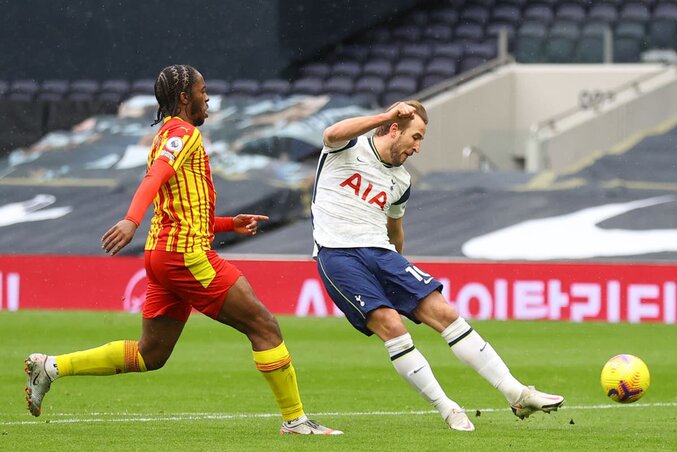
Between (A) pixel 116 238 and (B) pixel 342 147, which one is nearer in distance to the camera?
(A) pixel 116 238

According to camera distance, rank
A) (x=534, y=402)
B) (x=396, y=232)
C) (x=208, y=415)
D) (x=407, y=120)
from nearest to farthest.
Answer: (x=534, y=402)
(x=407, y=120)
(x=396, y=232)
(x=208, y=415)

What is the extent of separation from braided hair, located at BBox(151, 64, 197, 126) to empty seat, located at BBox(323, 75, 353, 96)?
17434 mm

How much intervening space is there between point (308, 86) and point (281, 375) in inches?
709

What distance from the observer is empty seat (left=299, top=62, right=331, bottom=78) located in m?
25.9

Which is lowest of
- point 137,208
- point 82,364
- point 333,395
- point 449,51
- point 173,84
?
point 333,395

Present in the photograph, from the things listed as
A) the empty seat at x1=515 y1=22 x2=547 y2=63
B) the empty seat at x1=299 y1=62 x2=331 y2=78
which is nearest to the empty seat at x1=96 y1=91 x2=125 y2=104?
the empty seat at x1=299 y1=62 x2=331 y2=78

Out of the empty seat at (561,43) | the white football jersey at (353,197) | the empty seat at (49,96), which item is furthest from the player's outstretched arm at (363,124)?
the empty seat at (49,96)

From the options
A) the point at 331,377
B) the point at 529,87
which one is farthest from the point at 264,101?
the point at 331,377

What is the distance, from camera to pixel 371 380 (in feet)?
36.3

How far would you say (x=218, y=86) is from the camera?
25547mm

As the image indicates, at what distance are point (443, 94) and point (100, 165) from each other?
18.5ft

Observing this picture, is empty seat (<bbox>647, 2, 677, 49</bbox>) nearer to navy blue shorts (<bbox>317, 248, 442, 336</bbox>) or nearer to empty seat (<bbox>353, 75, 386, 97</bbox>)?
empty seat (<bbox>353, 75, 386, 97</bbox>)

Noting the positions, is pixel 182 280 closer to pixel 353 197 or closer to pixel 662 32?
pixel 353 197

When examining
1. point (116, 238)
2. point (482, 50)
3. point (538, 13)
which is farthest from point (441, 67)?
point (116, 238)
